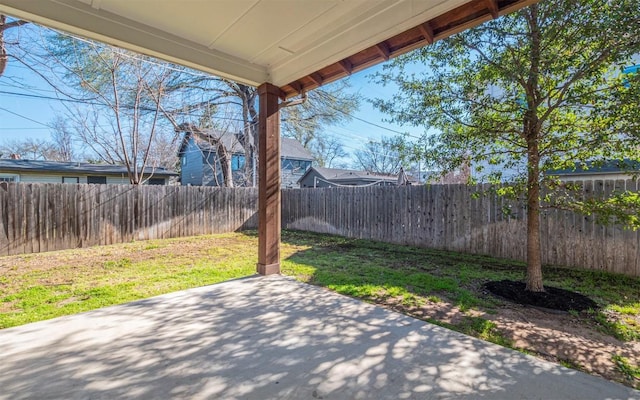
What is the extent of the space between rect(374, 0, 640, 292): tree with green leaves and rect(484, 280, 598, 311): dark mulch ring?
0.52ft

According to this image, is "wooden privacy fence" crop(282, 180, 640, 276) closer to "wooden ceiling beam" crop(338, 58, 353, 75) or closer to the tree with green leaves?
the tree with green leaves

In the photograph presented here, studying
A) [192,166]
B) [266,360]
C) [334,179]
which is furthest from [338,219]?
[192,166]

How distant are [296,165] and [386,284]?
16368 millimetres

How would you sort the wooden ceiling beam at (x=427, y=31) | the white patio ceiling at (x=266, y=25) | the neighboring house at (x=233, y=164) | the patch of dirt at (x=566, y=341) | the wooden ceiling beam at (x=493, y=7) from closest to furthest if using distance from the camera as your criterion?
the patch of dirt at (x=566, y=341)
the wooden ceiling beam at (x=493, y=7)
the white patio ceiling at (x=266, y=25)
the wooden ceiling beam at (x=427, y=31)
the neighboring house at (x=233, y=164)

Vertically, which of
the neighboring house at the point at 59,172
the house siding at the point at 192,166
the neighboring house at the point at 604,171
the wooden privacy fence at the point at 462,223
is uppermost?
the house siding at the point at 192,166

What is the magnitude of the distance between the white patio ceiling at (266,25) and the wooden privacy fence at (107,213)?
209 inches

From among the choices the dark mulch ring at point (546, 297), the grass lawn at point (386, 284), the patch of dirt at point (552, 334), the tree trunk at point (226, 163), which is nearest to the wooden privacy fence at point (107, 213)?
the grass lawn at point (386, 284)

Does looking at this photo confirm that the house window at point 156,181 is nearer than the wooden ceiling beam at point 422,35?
No

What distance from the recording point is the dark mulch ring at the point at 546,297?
3004 mm

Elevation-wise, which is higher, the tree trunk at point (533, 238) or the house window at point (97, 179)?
the house window at point (97, 179)

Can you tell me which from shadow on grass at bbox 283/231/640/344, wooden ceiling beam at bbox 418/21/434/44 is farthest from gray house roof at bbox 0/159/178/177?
wooden ceiling beam at bbox 418/21/434/44

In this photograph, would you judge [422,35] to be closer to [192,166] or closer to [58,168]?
[58,168]

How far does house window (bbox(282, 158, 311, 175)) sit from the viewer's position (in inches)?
747

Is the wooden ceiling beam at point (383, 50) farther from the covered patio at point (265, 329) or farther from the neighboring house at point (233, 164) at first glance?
the neighboring house at point (233, 164)
